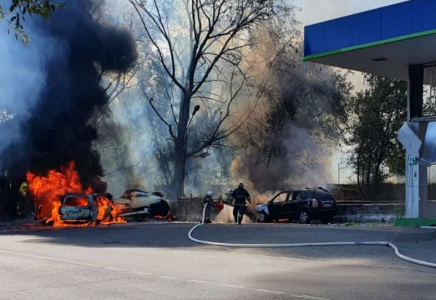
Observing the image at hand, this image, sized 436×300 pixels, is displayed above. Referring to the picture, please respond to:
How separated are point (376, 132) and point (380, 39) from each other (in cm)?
1775

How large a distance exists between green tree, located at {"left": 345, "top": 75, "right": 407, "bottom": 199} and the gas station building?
1319 centimetres

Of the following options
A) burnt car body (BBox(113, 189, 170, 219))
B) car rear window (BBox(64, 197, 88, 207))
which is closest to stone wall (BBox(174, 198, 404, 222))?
burnt car body (BBox(113, 189, 170, 219))

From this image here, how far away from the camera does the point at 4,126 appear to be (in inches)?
999

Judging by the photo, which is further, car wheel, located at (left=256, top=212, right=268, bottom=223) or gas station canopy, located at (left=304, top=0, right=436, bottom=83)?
car wheel, located at (left=256, top=212, right=268, bottom=223)

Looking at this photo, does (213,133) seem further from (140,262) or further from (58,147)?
(140,262)

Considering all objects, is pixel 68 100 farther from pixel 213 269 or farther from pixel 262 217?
pixel 213 269

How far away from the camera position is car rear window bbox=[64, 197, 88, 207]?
2248 cm

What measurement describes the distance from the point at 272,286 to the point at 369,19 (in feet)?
33.7

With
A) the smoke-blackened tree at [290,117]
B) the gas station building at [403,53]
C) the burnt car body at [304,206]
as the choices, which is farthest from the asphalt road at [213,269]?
the smoke-blackened tree at [290,117]

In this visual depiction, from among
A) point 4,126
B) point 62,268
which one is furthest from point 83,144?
point 62,268

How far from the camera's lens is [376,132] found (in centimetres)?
3250

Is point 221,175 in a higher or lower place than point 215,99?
lower

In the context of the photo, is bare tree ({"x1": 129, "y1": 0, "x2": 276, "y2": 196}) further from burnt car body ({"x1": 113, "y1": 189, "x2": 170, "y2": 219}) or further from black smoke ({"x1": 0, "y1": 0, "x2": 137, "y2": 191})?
burnt car body ({"x1": 113, "y1": 189, "x2": 170, "y2": 219})

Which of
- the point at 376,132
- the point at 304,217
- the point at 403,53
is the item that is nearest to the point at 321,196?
the point at 304,217
